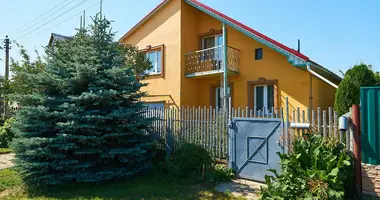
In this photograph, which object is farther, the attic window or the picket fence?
the attic window

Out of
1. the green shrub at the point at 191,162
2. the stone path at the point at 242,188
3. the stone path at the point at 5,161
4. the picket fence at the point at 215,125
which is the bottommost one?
the stone path at the point at 5,161

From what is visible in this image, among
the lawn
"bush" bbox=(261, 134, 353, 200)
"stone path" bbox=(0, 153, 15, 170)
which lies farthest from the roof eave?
"bush" bbox=(261, 134, 353, 200)

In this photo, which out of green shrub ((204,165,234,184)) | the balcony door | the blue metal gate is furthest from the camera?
the balcony door

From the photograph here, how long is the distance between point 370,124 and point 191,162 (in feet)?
13.5

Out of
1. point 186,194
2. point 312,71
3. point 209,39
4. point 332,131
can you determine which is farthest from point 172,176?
point 209,39

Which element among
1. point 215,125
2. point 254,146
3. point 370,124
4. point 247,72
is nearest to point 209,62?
point 247,72

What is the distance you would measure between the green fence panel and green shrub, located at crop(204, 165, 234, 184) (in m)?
3.17

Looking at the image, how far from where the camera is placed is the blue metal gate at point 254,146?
6684 millimetres

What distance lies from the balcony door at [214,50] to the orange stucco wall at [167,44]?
4.49 feet

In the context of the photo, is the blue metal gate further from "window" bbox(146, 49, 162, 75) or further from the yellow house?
"window" bbox(146, 49, 162, 75)

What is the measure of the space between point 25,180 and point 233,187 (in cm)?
521

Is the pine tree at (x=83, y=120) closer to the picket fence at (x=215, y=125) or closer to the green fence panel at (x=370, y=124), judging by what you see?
the picket fence at (x=215, y=125)

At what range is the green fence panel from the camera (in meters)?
5.08

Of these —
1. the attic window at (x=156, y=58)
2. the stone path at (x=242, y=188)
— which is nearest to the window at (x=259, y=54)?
the attic window at (x=156, y=58)
